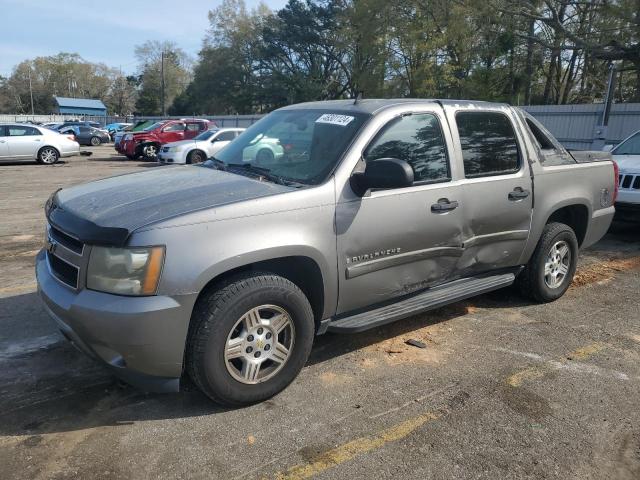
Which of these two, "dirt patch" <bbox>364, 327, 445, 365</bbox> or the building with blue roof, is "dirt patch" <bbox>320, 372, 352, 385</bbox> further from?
the building with blue roof

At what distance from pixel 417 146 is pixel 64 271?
250 cm

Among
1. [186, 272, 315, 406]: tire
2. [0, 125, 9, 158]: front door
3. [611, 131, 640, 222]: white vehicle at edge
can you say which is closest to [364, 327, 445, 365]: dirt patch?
[186, 272, 315, 406]: tire

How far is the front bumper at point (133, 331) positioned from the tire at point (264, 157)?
1.40 m

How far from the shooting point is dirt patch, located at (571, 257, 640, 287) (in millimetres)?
5871

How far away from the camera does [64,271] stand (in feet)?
10.1

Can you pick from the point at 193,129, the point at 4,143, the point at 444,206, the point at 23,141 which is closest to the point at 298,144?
the point at 444,206

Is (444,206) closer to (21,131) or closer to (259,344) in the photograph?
(259,344)

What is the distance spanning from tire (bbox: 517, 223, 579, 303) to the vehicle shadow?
154 centimetres

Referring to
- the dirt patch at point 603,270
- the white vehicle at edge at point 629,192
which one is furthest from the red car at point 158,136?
the dirt patch at point 603,270

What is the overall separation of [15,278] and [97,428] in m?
3.32

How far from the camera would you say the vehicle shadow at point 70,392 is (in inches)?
119

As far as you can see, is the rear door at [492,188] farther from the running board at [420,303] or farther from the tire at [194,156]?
the tire at [194,156]

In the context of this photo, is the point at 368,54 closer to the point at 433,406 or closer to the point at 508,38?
the point at 508,38

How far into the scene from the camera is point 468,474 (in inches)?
A: 104
